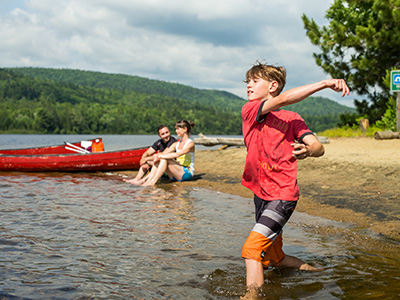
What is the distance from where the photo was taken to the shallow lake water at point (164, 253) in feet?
12.0

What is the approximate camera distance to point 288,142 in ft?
11.6

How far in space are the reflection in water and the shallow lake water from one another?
0.01 metres

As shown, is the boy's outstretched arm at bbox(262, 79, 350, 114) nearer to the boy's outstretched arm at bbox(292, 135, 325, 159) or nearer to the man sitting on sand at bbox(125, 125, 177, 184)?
the boy's outstretched arm at bbox(292, 135, 325, 159)

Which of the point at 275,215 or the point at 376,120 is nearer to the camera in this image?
the point at 275,215

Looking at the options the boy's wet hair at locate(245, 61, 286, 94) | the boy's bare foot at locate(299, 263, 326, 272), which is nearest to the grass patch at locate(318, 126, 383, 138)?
the boy's bare foot at locate(299, 263, 326, 272)

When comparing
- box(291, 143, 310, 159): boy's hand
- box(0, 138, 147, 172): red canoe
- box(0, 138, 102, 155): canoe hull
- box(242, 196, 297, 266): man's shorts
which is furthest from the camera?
box(0, 138, 102, 155): canoe hull

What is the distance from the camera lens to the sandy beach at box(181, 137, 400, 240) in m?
7.05

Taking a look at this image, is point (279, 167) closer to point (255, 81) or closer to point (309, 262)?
point (255, 81)

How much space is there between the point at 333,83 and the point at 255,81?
2.56ft

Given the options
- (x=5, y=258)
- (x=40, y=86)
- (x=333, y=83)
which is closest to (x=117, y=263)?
(x=5, y=258)

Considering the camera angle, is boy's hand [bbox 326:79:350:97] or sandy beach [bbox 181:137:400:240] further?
sandy beach [bbox 181:137:400:240]

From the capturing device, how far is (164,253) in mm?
4918

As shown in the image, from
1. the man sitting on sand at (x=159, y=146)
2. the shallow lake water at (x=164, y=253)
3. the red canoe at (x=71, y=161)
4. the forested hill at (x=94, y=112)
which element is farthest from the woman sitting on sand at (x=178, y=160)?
the forested hill at (x=94, y=112)

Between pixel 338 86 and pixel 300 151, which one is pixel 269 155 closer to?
pixel 300 151
